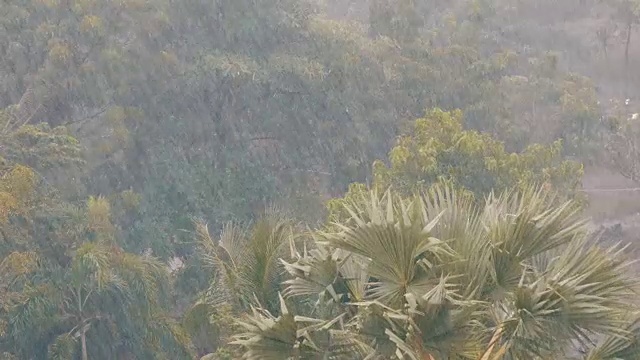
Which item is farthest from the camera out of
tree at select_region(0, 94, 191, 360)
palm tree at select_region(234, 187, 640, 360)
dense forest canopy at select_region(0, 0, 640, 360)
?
tree at select_region(0, 94, 191, 360)

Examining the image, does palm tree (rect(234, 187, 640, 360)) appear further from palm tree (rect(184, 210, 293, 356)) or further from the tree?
the tree

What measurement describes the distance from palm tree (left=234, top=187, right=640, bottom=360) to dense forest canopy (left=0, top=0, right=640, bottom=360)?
0.04 feet

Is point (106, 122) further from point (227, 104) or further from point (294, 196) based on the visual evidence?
point (294, 196)

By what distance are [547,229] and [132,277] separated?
25.5 ft

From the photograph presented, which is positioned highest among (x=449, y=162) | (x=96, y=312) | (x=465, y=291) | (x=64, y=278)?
(x=465, y=291)

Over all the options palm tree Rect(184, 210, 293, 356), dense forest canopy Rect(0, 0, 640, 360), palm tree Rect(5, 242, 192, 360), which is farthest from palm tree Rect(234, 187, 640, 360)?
palm tree Rect(5, 242, 192, 360)

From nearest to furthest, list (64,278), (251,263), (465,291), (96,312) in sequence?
(465,291)
(251,263)
(64,278)
(96,312)

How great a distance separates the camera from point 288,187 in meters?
16.9

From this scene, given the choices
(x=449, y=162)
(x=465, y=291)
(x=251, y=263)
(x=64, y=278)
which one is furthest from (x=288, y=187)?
(x=465, y=291)

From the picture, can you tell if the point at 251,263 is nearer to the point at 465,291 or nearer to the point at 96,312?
the point at 465,291

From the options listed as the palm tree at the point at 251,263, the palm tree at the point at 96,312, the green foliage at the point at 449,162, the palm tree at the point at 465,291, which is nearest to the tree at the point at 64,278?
the palm tree at the point at 96,312

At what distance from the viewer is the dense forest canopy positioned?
4.34m

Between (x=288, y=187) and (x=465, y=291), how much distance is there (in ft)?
41.1

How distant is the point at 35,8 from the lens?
47.9 feet
